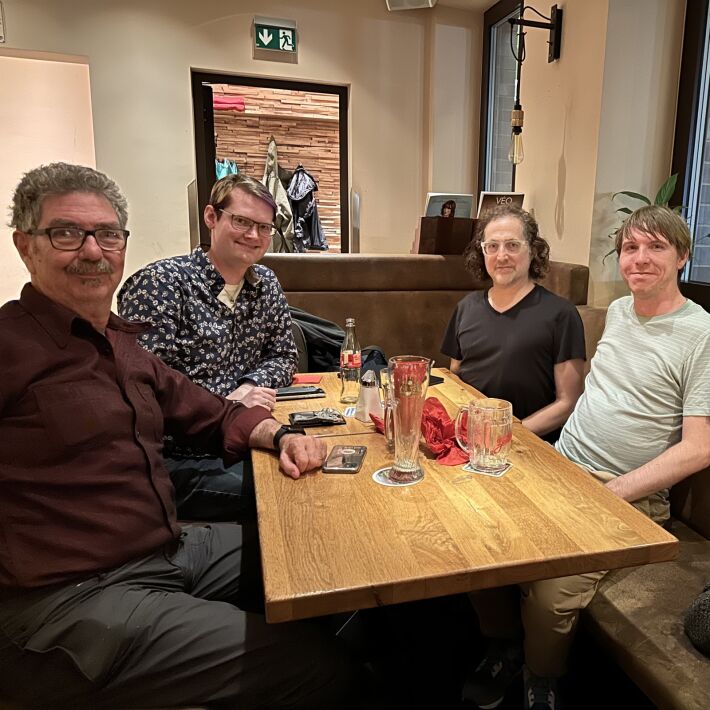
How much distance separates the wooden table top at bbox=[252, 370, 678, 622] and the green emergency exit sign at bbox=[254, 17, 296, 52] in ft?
12.3

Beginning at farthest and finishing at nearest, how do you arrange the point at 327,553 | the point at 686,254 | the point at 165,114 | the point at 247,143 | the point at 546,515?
1. the point at 247,143
2. the point at 165,114
3. the point at 686,254
4. the point at 546,515
5. the point at 327,553

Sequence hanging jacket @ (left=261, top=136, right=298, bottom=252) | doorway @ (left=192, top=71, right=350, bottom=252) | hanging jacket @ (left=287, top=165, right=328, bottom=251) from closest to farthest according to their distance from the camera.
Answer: hanging jacket @ (left=261, top=136, right=298, bottom=252) < hanging jacket @ (left=287, top=165, right=328, bottom=251) < doorway @ (left=192, top=71, right=350, bottom=252)

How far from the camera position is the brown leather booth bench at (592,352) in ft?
3.71

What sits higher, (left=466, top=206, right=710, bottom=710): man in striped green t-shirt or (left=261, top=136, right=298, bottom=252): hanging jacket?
(left=261, top=136, right=298, bottom=252): hanging jacket

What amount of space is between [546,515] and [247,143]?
4.92 meters

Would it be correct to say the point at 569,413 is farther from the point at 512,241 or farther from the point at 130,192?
the point at 130,192

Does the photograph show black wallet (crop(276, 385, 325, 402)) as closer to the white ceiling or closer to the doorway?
the doorway

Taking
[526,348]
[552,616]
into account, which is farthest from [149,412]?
[526,348]

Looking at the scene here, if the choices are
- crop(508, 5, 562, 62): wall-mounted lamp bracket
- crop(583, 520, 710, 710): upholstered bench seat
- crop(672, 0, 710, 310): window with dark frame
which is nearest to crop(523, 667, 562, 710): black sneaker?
crop(583, 520, 710, 710): upholstered bench seat

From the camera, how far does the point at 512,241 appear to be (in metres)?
1.93

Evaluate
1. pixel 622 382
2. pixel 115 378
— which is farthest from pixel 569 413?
pixel 115 378

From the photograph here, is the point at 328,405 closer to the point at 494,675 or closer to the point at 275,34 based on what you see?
the point at 494,675

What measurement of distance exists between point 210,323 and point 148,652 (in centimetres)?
107

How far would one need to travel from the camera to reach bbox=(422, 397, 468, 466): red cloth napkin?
4.19ft
